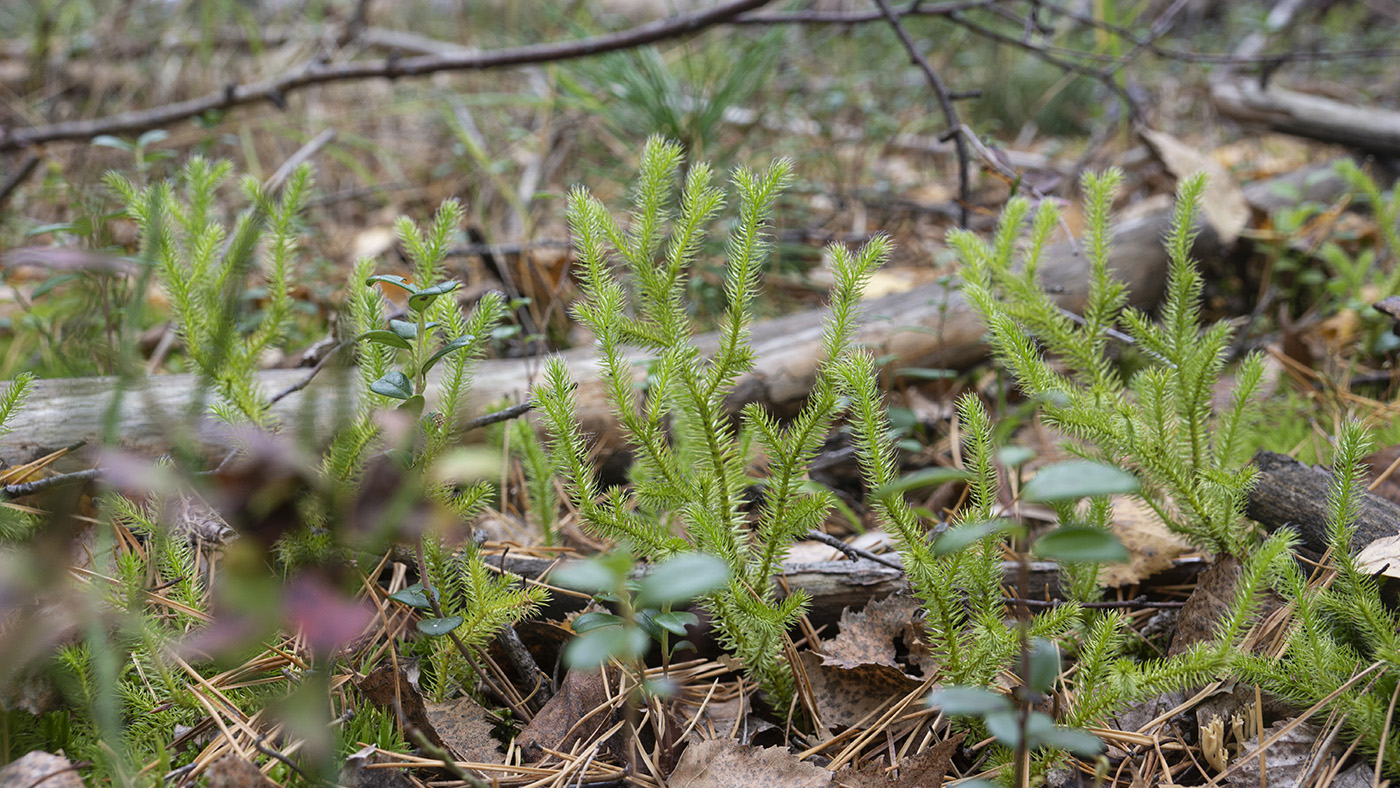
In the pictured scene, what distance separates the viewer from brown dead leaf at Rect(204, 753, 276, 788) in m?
1.11

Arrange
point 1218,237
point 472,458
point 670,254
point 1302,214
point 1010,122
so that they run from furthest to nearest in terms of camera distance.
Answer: point 1010,122 < point 1218,237 < point 1302,214 < point 670,254 < point 472,458

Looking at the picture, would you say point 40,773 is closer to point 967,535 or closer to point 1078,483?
point 967,535

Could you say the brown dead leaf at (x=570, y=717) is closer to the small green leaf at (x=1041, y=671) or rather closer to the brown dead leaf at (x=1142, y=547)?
the small green leaf at (x=1041, y=671)

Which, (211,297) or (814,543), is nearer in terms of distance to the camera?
(211,297)

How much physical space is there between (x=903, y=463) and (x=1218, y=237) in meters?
1.85

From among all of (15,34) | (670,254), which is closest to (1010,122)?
(670,254)

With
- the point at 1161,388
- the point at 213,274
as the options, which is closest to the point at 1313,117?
the point at 1161,388

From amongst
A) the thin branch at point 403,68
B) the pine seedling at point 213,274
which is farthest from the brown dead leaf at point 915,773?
the thin branch at point 403,68

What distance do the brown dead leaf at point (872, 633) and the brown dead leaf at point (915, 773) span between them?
0.18 meters

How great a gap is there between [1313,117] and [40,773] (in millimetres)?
5354

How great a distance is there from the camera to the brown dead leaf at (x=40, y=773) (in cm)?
109

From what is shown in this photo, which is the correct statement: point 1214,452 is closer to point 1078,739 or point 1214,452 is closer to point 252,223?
point 1078,739

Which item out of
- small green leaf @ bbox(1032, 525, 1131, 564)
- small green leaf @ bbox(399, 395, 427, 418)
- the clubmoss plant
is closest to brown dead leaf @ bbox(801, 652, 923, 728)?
the clubmoss plant

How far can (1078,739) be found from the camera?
0.98 metres
